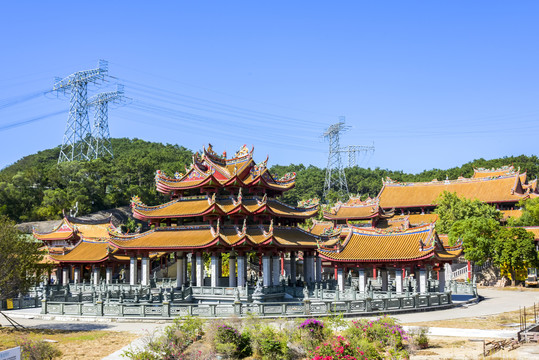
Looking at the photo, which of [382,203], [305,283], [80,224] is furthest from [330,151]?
[305,283]

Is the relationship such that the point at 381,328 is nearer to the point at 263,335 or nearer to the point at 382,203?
the point at 263,335

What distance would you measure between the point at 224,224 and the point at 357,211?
2913 cm

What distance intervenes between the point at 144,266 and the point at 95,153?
252ft

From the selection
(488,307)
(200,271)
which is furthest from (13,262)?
(488,307)

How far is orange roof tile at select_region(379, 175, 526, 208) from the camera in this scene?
2869 inches

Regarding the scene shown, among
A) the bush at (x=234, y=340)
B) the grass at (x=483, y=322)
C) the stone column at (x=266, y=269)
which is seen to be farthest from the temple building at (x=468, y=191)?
the bush at (x=234, y=340)

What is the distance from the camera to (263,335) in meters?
21.0

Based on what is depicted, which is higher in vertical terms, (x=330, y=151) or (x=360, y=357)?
(x=330, y=151)

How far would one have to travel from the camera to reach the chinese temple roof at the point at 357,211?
6488 centimetres

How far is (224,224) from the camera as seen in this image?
41625 mm

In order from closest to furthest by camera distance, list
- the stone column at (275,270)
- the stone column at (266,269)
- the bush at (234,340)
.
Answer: the bush at (234,340), the stone column at (266,269), the stone column at (275,270)

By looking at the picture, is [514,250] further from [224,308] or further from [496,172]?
[496,172]

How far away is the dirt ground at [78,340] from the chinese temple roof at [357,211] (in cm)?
4323

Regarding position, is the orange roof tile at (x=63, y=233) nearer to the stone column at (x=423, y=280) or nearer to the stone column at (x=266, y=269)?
the stone column at (x=266, y=269)
